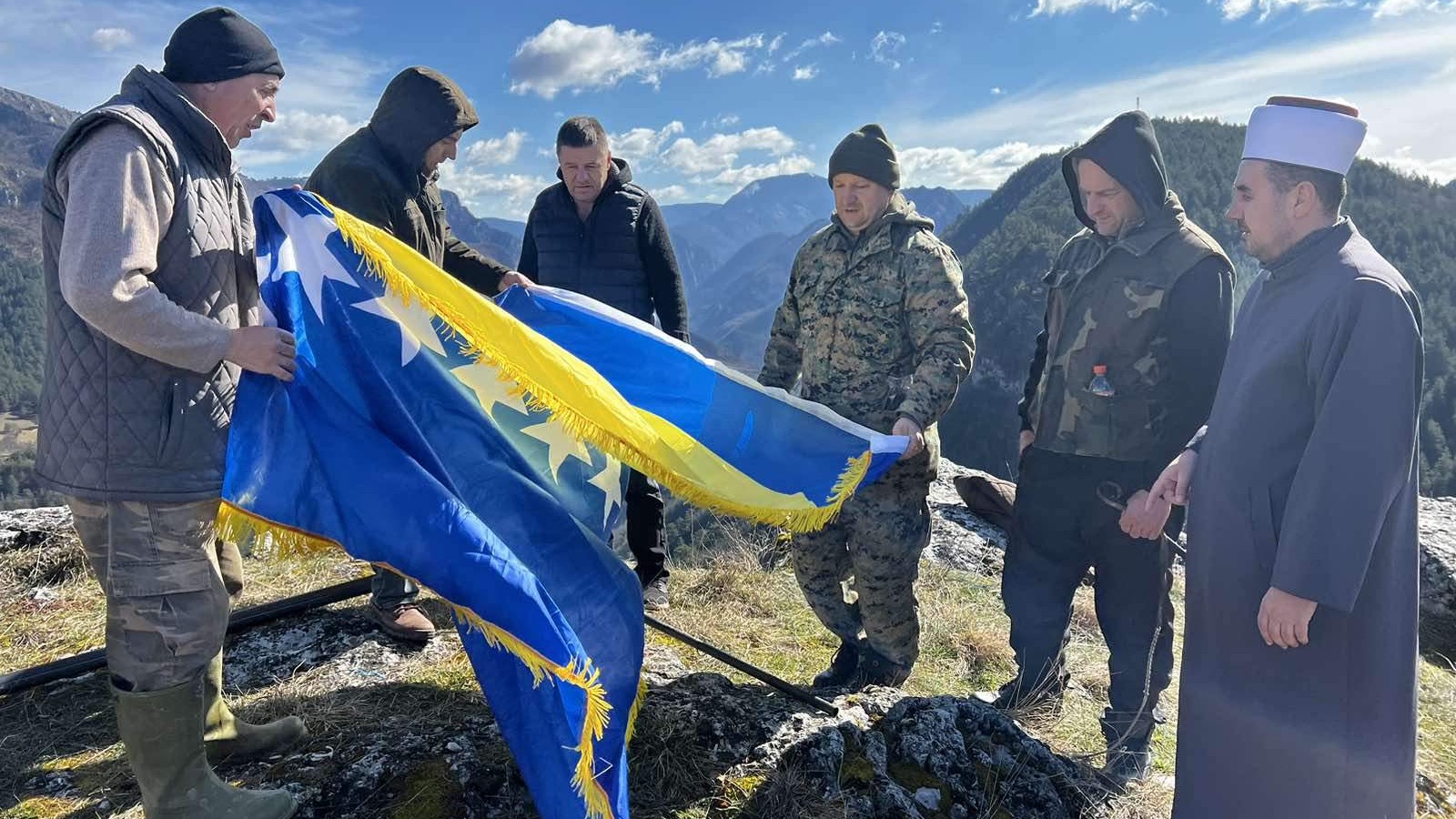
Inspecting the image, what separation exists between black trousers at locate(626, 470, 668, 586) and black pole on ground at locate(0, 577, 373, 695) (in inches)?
61.3

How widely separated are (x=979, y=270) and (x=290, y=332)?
96867mm

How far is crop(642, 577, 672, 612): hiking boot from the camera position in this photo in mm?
5059

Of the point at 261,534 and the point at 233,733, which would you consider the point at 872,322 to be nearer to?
the point at 261,534

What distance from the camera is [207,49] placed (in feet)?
8.00

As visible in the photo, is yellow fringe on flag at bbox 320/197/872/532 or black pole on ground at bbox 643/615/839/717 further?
black pole on ground at bbox 643/615/839/717

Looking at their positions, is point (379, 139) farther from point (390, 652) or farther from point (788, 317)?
point (390, 652)

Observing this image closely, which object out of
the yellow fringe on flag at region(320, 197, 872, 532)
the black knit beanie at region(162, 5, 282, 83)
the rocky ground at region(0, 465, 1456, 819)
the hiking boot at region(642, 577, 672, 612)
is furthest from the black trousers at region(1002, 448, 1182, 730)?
the black knit beanie at region(162, 5, 282, 83)

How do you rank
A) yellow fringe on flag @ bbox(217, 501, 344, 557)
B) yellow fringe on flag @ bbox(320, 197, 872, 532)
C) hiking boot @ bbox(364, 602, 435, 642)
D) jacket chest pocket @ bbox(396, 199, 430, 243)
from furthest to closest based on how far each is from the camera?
hiking boot @ bbox(364, 602, 435, 642)
jacket chest pocket @ bbox(396, 199, 430, 243)
yellow fringe on flag @ bbox(320, 197, 872, 532)
yellow fringe on flag @ bbox(217, 501, 344, 557)

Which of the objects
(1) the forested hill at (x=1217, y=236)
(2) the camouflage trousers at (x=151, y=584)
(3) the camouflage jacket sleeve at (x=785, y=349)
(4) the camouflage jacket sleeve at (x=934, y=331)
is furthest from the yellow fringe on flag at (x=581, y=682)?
(1) the forested hill at (x=1217, y=236)

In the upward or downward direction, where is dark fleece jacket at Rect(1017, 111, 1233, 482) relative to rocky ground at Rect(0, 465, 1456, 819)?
upward

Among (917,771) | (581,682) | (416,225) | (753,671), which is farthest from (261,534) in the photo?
(917,771)

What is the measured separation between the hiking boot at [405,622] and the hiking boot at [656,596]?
4.53ft

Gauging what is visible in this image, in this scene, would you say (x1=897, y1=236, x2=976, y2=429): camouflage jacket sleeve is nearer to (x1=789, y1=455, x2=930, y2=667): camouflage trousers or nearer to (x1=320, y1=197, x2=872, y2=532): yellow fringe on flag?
(x1=789, y1=455, x2=930, y2=667): camouflage trousers

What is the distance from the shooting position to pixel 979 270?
305ft
